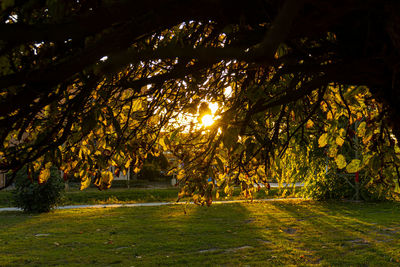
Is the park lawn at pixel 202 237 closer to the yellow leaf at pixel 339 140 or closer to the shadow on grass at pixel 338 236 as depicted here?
the shadow on grass at pixel 338 236

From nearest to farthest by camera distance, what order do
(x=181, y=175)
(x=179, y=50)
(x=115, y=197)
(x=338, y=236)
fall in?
(x=179, y=50) < (x=181, y=175) < (x=338, y=236) < (x=115, y=197)

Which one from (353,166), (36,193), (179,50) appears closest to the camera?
(179,50)

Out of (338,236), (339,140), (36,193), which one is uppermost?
(339,140)

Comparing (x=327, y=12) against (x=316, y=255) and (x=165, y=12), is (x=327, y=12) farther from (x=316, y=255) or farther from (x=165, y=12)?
(x=316, y=255)

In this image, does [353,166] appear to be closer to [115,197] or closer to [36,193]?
[36,193]

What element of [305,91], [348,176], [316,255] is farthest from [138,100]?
[348,176]

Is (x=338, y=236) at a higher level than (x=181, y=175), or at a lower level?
lower

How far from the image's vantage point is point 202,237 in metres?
9.11

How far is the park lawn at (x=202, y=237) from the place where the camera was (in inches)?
281

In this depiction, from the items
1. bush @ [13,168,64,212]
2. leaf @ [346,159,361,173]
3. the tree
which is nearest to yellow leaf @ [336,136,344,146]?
the tree

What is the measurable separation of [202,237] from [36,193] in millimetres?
7551

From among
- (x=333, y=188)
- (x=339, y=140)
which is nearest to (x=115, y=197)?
(x=333, y=188)

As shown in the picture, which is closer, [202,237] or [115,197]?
[202,237]

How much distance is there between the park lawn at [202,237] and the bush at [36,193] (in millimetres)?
452
